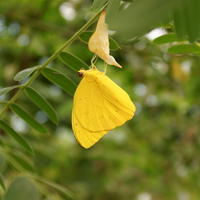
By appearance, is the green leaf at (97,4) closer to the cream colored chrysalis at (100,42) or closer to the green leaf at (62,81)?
the cream colored chrysalis at (100,42)

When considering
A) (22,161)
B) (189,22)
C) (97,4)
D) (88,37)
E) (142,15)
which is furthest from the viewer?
(22,161)

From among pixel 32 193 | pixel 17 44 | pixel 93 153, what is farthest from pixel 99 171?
pixel 32 193

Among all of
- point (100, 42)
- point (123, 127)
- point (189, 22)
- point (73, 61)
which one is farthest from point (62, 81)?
point (123, 127)

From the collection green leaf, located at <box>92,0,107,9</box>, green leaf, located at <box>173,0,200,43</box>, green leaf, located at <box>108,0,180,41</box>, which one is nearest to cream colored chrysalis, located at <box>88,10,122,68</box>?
green leaf, located at <box>92,0,107,9</box>

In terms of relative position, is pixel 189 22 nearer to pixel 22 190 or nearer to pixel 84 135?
pixel 84 135

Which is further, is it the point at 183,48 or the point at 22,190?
the point at 22,190

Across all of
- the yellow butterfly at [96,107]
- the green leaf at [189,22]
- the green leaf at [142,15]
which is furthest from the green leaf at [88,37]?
the green leaf at [142,15]

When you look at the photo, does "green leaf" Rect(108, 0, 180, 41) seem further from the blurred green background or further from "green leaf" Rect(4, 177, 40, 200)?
the blurred green background
